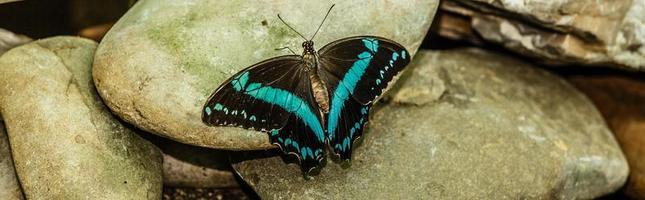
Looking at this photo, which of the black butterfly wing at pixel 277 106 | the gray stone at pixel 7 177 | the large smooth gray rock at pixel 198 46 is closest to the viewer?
the black butterfly wing at pixel 277 106

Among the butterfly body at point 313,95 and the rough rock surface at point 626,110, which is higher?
the butterfly body at point 313,95

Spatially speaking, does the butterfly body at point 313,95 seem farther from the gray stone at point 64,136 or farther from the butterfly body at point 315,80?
the gray stone at point 64,136

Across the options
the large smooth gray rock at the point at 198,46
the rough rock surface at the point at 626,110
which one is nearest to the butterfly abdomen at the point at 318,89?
the large smooth gray rock at the point at 198,46

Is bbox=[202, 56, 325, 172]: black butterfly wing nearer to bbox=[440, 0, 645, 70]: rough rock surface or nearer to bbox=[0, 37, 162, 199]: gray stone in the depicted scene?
bbox=[0, 37, 162, 199]: gray stone

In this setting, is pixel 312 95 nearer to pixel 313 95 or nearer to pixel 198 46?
pixel 313 95

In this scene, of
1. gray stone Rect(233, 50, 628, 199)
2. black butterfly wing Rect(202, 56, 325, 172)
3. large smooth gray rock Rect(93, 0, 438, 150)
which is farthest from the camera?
gray stone Rect(233, 50, 628, 199)

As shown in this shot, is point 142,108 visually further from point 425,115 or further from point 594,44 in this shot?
point 594,44

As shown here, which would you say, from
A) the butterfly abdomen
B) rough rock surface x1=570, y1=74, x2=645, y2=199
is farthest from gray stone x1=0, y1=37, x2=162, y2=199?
rough rock surface x1=570, y1=74, x2=645, y2=199

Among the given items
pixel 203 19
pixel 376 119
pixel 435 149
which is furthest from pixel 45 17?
pixel 435 149
